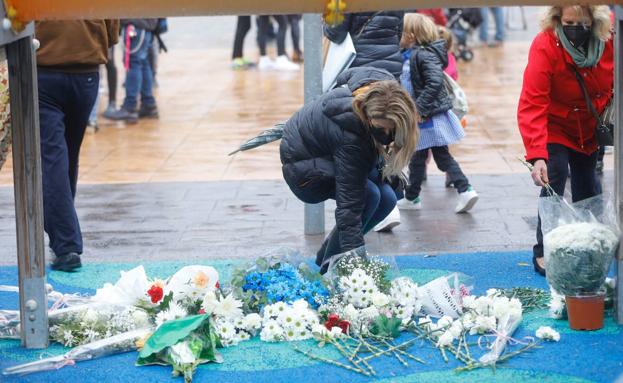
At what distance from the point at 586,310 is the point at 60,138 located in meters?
3.19

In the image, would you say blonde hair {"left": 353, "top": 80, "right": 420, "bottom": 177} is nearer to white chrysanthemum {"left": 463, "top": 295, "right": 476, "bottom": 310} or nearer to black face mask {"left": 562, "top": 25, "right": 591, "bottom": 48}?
white chrysanthemum {"left": 463, "top": 295, "right": 476, "bottom": 310}

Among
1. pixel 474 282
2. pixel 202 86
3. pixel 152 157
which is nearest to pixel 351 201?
pixel 474 282

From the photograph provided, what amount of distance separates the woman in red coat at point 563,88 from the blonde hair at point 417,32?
187 centimetres

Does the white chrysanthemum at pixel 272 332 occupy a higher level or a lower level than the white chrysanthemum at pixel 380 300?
lower

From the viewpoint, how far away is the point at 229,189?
28.6 ft

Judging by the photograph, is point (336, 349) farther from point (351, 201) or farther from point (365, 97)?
point (365, 97)

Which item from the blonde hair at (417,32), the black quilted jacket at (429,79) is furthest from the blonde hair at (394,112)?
the blonde hair at (417,32)

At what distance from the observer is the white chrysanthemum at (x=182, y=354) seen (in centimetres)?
474

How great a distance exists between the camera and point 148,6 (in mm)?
4574

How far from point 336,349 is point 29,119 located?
5.91 ft

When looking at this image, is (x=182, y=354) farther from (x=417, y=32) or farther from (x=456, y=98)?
(x=456, y=98)

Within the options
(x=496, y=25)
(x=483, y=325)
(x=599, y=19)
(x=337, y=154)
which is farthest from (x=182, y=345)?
(x=496, y=25)

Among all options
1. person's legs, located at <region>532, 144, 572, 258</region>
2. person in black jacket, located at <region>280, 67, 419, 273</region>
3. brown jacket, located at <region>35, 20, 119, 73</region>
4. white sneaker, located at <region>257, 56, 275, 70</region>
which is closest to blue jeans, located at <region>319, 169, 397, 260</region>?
person in black jacket, located at <region>280, 67, 419, 273</region>

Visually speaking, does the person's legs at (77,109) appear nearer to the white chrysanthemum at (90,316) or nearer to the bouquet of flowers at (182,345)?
the white chrysanthemum at (90,316)
